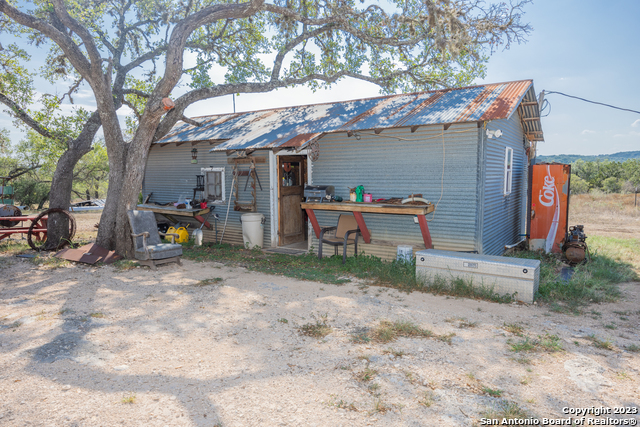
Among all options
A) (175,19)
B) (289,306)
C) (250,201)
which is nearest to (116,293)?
(289,306)

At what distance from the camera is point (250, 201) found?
10.2 m

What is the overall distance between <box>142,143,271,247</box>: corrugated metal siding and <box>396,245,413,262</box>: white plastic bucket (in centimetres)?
371

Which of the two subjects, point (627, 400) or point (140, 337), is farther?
point (140, 337)

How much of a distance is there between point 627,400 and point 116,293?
21.2ft

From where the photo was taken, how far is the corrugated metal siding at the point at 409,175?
291 inches

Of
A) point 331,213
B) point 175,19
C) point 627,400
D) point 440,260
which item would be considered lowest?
point 627,400

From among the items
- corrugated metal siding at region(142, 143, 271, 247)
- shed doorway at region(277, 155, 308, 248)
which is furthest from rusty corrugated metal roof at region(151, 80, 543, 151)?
shed doorway at region(277, 155, 308, 248)

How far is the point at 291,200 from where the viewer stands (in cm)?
1038

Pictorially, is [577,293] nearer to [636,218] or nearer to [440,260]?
[440,260]

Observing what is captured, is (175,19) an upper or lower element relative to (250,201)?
upper

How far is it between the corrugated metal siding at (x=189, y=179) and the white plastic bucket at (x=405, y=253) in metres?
3.71

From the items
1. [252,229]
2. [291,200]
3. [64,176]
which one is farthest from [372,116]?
[64,176]

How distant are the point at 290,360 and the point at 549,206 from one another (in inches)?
320

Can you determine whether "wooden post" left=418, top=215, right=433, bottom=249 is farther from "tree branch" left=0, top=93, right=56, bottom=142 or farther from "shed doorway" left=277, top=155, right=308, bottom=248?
"tree branch" left=0, top=93, right=56, bottom=142
